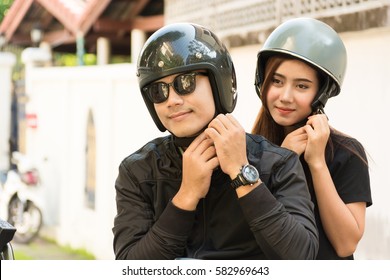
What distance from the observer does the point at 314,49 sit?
2.64m

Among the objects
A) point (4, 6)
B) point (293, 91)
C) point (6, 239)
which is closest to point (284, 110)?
point (293, 91)

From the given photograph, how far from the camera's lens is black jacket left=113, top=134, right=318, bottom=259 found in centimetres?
195

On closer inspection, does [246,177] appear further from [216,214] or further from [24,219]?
[24,219]

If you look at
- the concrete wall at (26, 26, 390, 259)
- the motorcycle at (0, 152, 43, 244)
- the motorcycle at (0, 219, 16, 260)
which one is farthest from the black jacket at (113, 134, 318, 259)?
the motorcycle at (0, 152, 43, 244)

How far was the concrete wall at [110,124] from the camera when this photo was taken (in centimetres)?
512

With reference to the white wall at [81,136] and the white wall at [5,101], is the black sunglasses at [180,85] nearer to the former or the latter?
the white wall at [81,136]

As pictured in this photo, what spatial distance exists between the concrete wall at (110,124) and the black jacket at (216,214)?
289 centimetres

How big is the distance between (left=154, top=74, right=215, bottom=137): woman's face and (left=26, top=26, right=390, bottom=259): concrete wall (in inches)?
115

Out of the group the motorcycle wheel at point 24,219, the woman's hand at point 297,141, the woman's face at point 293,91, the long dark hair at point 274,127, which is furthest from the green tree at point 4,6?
the woman's hand at point 297,141

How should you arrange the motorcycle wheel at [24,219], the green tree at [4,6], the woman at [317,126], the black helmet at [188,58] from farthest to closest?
the green tree at [4,6] → the motorcycle wheel at [24,219] → the woman at [317,126] → the black helmet at [188,58]

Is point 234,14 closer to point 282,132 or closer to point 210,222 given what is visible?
point 282,132

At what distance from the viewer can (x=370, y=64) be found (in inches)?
206

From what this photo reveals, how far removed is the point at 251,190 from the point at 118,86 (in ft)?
22.7

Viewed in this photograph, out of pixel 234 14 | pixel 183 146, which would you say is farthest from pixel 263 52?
pixel 234 14
